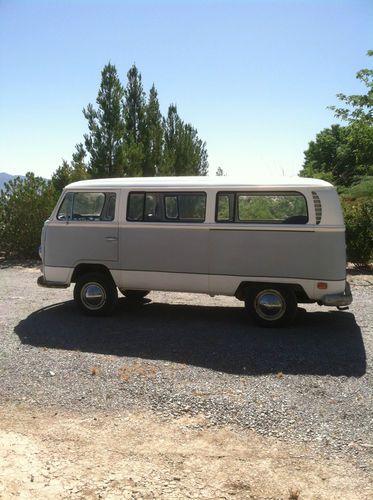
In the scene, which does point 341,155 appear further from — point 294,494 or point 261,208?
point 294,494

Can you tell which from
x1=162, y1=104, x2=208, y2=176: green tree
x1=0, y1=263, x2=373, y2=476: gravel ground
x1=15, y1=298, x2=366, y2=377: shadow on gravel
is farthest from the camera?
x1=162, y1=104, x2=208, y2=176: green tree

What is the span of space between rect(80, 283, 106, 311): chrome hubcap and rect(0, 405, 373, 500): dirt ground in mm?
3529

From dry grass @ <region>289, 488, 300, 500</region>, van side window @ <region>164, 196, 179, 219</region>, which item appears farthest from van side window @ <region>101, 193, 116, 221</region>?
dry grass @ <region>289, 488, 300, 500</region>

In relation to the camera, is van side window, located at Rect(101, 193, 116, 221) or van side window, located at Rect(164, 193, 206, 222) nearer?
van side window, located at Rect(164, 193, 206, 222)

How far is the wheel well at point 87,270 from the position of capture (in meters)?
7.66

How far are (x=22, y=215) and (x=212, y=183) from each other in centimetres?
1041

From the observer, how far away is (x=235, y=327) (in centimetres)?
703

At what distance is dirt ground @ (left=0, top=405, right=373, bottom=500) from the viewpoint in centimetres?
319

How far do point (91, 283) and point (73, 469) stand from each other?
4451 millimetres

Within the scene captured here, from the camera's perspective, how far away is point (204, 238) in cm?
695

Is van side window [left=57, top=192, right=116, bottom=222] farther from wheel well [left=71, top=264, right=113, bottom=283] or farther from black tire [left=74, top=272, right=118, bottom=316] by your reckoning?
black tire [left=74, top=272, right=118, bottom=316]

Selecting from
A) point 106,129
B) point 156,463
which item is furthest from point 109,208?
point 106,129

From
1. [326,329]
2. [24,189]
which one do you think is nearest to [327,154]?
[24,189]

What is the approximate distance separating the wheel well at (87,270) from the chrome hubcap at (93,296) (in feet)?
0.78
